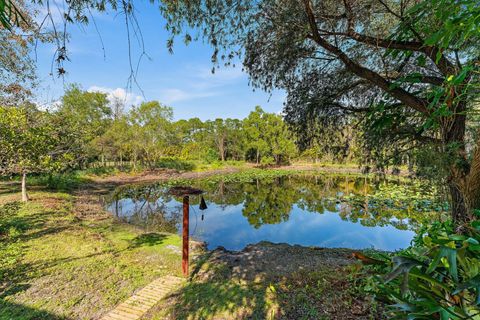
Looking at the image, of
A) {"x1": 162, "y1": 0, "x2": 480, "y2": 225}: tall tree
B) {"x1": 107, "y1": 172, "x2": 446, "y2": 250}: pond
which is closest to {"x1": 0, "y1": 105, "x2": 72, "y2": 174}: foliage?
{"x1": 107, "y1": 172, "x2": 446, "y2": 250}: pond

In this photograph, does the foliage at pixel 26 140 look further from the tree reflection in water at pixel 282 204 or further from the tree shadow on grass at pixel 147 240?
the tree shadow on grass at pixel 147 240

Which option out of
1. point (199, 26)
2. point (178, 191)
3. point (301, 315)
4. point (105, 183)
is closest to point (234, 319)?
point (301, 315)

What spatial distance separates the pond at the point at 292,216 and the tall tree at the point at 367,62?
193 cm

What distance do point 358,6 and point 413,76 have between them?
182 cm

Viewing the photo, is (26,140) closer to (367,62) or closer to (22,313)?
(22,313)

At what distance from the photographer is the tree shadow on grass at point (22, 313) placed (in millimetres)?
3804

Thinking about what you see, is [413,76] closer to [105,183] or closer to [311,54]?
[311,54]

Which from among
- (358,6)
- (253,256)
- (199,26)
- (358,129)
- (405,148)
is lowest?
(253,256)

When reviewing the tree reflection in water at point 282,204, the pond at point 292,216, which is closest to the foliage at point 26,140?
the pond at point 292,216

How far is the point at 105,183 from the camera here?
19234mm

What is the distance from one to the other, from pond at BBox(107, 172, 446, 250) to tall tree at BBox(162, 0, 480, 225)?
6.33 ft

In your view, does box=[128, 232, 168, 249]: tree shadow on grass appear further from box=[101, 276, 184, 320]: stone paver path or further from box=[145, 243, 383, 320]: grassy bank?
box=[101, 276, 184, 320]: stone paver path

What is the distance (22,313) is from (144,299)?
188 centimetres

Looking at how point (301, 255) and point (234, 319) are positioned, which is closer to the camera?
point (234, 319)
